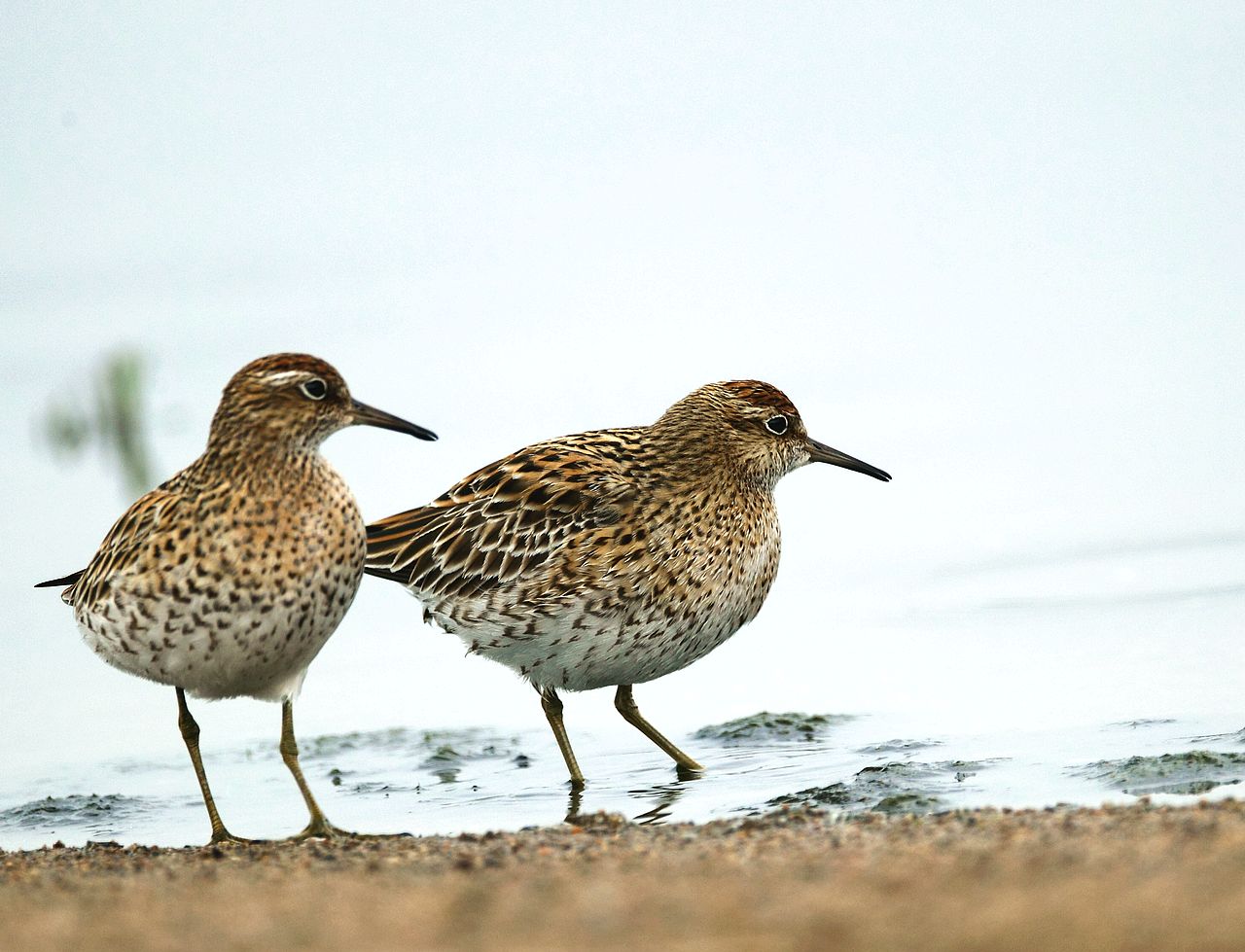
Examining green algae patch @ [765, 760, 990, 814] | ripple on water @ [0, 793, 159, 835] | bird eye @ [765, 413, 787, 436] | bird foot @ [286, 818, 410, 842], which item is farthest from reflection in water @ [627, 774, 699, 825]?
ripple on water @ [0, 793, 159, 835]

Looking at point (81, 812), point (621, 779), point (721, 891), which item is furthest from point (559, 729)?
point (721, 891)

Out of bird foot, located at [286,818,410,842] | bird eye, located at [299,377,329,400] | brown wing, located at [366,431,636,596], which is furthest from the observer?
brown wing, located at [366,431,636,596]

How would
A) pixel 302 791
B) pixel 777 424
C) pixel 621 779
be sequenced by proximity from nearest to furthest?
pixel 302 791 → pixel 621 779 → pixel 777 424

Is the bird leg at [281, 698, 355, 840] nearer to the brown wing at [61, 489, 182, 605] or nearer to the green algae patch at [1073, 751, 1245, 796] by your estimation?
the brown wing at [61, 489, 182, 605]

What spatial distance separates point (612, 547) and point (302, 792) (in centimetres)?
203

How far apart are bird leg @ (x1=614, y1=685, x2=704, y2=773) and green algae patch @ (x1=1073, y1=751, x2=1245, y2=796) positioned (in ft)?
6.90

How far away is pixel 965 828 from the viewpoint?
6.41 metres

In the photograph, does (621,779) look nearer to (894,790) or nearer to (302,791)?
(894,790)

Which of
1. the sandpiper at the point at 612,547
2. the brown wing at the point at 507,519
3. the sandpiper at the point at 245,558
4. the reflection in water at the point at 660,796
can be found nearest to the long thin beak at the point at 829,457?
the sandpiper at the point at 612,547

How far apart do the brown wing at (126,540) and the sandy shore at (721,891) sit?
133 cm

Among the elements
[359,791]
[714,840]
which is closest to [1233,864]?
[714,840]

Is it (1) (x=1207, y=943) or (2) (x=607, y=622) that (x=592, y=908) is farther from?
(2) (x=607, y=622)

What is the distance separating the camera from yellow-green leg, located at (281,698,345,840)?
7973mm

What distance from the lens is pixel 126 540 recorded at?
782 cm
